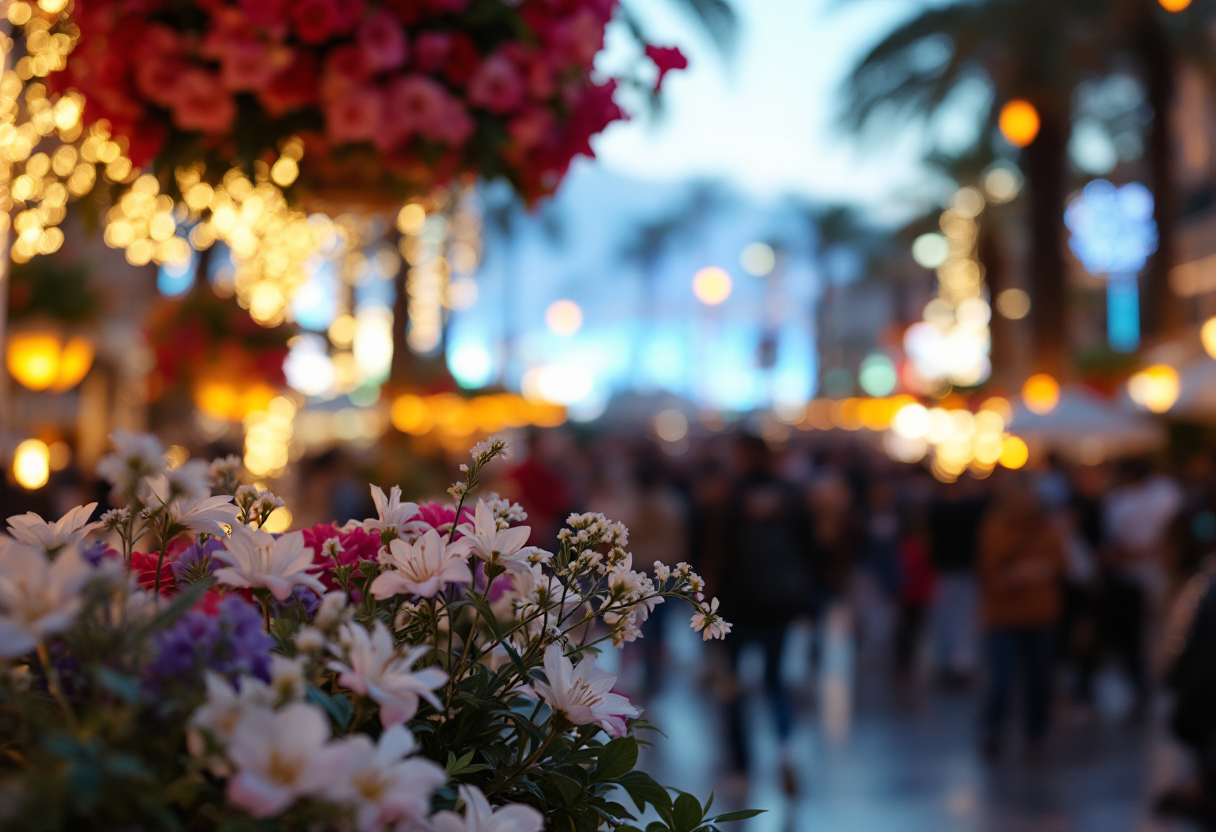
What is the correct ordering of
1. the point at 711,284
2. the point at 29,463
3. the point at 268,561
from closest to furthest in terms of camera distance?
the point at 268,561 < the point at 29,463 < the point at 711,284

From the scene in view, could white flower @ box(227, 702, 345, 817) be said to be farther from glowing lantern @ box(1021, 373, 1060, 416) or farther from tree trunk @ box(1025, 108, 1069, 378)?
glowing lantern @ box(1021, 373, 1060, 416)

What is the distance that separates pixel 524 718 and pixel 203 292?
521 centimetres

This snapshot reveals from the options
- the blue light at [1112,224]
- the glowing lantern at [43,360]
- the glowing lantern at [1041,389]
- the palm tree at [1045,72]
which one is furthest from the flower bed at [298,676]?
the blue light at [1112,224]

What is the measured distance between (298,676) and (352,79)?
170 cm

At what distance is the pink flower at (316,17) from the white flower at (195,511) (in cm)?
119

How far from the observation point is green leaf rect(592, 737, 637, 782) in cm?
140

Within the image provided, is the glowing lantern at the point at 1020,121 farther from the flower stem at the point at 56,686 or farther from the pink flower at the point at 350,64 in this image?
the flower stem at the point at 56,686

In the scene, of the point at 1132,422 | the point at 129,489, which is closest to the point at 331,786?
the point at 129,489

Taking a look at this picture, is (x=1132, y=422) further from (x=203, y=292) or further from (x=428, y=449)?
(x=203, y=292)

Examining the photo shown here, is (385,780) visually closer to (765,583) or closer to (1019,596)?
(765,583)

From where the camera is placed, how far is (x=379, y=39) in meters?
2.46

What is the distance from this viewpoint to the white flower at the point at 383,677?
43.9 inches

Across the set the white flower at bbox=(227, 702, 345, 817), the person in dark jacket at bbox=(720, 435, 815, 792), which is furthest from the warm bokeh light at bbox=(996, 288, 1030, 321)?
the white flower at bbox=(227, 702, 345, 817)

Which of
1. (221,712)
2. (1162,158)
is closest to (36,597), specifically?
(221,712)
